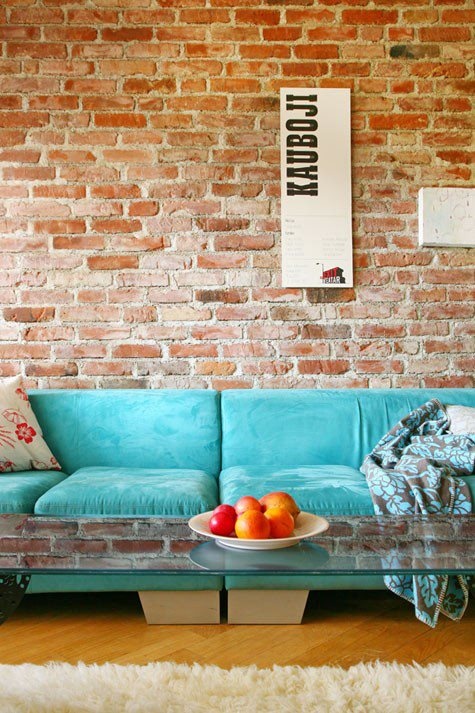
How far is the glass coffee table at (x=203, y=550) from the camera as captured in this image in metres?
1.25

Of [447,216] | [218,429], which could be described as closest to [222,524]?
[218,429]

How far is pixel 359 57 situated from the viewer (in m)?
3.21

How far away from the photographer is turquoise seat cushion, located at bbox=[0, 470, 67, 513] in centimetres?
219

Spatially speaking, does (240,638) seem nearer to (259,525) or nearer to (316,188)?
(259,525)

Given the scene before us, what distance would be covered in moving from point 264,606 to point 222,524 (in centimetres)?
79

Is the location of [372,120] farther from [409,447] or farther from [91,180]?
[409,447]

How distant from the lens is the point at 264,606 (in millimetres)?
2100

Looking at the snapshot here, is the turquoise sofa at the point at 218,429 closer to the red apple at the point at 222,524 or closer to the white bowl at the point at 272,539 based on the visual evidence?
the white bowl at the point at 272,539

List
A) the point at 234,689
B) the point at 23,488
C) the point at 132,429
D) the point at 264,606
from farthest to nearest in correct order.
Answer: the point at 132,429 → the point at 23,488 → the point at 264,606 → the point at 234,689

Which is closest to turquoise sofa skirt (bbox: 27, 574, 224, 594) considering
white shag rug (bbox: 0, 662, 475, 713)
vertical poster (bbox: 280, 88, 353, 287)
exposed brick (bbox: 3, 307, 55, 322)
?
white shag rug (bbox: 0, 662, 475, 713)

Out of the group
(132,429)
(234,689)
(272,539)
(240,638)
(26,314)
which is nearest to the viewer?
(272,539)

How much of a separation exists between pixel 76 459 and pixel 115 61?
1.85 m

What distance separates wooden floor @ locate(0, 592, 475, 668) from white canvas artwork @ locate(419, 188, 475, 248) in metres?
1.64

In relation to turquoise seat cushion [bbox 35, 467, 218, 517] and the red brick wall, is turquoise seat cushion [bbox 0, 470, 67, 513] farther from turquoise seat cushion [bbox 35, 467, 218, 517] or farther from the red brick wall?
the red brick wall
